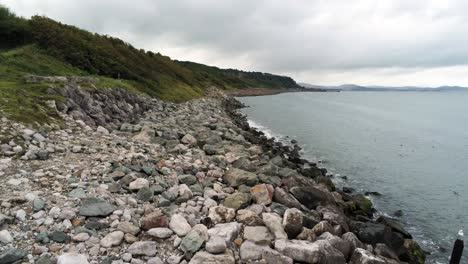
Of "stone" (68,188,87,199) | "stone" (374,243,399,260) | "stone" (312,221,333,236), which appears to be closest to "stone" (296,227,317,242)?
"stone" (312,221,333,236)

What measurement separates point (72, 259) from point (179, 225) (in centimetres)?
238

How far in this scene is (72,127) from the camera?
14.7 m

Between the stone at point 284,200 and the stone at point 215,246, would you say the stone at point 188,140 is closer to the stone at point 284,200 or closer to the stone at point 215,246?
the stone at point 284,200

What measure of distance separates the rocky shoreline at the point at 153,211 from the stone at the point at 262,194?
0.03 metres

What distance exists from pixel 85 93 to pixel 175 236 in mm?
15279

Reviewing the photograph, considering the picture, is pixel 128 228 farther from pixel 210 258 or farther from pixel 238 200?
pixel 238 200

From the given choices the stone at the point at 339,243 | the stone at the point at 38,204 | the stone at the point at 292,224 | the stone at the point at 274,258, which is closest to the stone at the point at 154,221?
the stone at the point at 38,204

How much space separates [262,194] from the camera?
402 inches

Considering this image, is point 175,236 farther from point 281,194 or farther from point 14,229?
point 281,194

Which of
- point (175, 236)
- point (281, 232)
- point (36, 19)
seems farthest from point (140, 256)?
point (36, 19)

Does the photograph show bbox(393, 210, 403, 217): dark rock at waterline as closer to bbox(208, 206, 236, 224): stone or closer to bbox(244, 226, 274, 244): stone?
bbox(244, 226, 274, 244): stone

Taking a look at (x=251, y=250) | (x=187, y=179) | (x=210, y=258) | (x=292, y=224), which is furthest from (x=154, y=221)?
(x=292, y=224)

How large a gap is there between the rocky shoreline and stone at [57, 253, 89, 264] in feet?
0.07

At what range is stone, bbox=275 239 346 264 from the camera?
7176 millimetres
